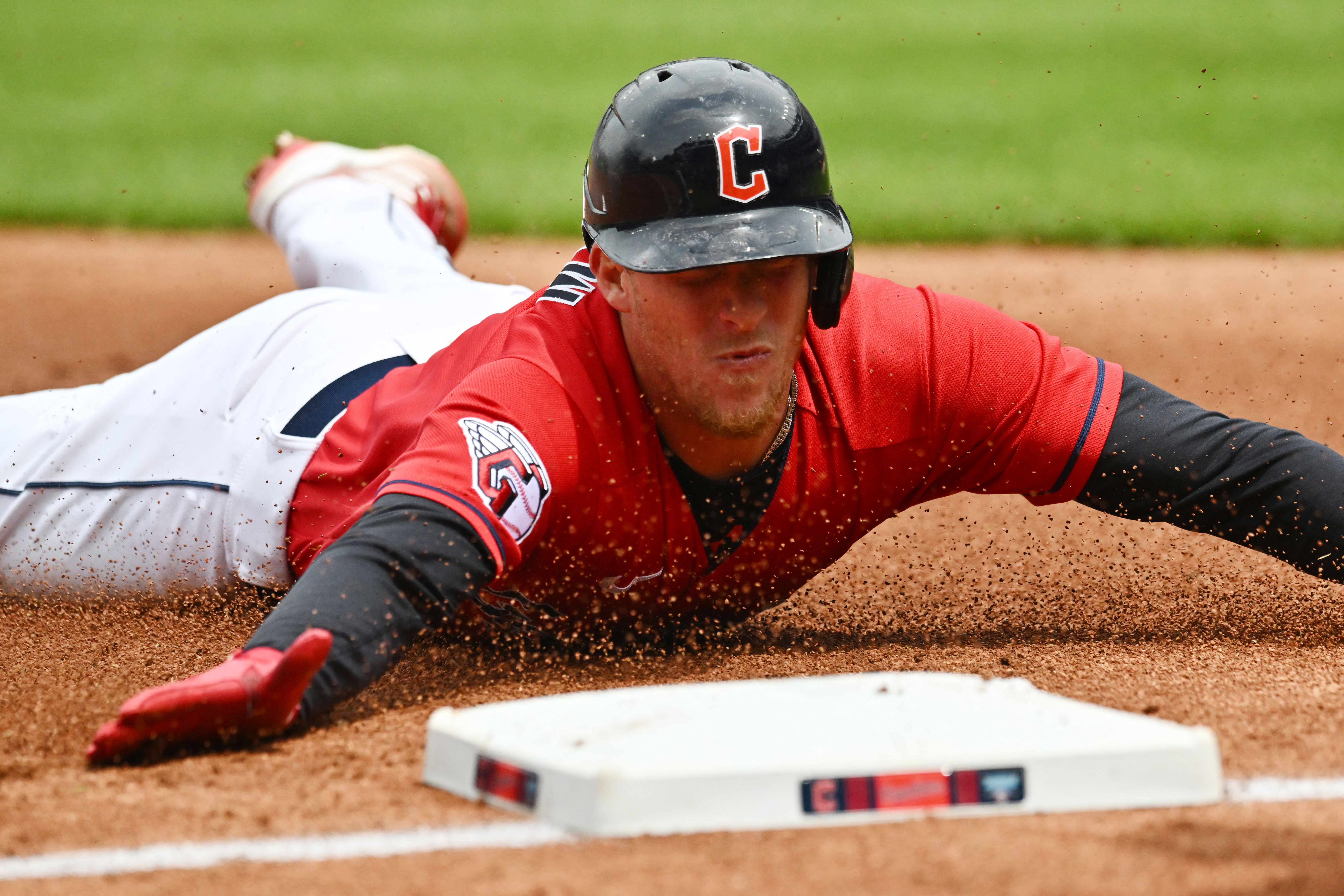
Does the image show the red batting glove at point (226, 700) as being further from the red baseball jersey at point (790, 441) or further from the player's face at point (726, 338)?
the player's face at point (726, 338)

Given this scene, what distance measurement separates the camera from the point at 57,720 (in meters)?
2.08

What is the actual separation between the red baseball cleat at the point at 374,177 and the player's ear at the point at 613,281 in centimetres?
197

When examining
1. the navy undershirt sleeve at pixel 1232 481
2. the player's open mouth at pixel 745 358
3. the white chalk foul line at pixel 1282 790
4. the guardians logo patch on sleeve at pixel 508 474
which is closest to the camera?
the white chalk foul line at pixel 1282 790

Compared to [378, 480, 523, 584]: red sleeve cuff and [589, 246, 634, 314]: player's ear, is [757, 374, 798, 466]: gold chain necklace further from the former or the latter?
[378, 480, 523, 584]: red sleeve cuff

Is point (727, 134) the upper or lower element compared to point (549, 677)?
upper

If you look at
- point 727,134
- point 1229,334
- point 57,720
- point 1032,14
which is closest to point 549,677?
point 57,720

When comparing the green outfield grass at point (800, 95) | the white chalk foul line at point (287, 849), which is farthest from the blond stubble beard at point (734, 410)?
the green outfield grass at point (800, 95)

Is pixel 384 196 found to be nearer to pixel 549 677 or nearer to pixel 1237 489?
pixel 549 677

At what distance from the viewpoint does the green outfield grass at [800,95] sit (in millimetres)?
7605

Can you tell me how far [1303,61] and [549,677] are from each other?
10759mm

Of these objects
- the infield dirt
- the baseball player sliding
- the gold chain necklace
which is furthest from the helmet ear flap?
the infield dirt

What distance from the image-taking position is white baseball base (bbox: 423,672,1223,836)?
161 cm

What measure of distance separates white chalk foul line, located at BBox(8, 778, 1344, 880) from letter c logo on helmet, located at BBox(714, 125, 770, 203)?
0.99 meters

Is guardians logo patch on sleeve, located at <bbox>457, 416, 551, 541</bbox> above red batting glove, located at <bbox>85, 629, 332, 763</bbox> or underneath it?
above
